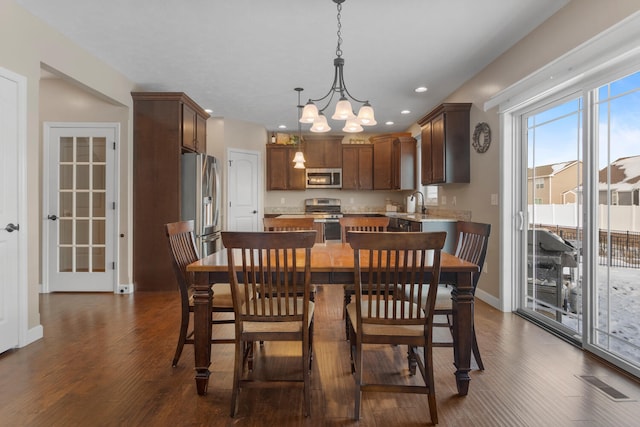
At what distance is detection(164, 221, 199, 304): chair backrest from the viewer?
2.31 m

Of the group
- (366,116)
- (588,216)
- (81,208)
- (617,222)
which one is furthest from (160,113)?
(617,222)

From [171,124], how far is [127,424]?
350 cm

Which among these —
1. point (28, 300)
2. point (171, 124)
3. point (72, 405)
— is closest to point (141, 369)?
point (72, 405)

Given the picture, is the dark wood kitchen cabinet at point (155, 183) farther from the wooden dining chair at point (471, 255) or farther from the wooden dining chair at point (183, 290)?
the wooden dining chair at point (471, 255)

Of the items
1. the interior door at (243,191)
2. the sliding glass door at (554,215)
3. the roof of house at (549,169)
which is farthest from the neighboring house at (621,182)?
the interior door at (243,191)

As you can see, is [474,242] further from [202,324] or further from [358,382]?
[202,324]

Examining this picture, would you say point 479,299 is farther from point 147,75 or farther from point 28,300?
point 147,75

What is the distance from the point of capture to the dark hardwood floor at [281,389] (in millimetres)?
1812

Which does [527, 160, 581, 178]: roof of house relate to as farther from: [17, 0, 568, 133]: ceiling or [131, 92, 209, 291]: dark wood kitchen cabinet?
[131, 92, 209, 291]: dark wood kitchen cabinet

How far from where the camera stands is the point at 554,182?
3086 mm

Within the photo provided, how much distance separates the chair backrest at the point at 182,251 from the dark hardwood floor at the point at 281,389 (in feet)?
1.80

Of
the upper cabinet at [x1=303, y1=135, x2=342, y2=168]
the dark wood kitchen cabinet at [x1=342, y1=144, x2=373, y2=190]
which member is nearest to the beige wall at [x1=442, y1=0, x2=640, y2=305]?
the dark wood kitchen cabinet at [x1=342, y1=144, x2=373, y2=190]

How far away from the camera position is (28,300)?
281cm

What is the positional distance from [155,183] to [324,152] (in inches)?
143
